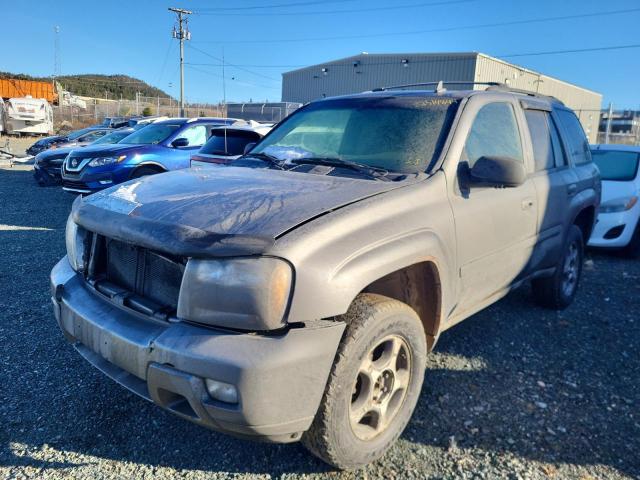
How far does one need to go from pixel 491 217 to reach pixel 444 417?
4.09 ft

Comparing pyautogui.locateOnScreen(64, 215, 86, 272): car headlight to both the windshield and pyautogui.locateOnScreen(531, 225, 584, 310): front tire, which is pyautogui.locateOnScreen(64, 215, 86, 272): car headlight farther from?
the windshield

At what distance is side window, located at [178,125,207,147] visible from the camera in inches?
366

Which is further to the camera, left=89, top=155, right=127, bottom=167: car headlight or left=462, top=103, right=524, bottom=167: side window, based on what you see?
left=89, top=155, right=127, bottom=167: car headlight

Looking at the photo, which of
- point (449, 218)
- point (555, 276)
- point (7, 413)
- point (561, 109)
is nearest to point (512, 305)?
point (555, 276)

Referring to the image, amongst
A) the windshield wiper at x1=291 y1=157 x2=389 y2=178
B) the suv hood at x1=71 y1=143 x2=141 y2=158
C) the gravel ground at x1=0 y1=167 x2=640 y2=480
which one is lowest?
the gravel ground at x1=0 y1=167 x2=640 y2=480

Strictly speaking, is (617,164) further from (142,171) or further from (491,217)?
(142,171)

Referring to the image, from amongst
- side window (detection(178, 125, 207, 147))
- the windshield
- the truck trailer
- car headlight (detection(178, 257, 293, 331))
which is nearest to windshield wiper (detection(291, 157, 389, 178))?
car headlight (detection(178, 257, 293, 331))

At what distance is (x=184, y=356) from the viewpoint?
195cm

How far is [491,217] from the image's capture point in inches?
123

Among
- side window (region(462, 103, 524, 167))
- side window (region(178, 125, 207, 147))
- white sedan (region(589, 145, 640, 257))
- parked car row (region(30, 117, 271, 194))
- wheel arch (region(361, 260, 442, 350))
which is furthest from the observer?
side window (region(178, 125, 207, 147))

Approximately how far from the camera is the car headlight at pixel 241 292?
6.38ft

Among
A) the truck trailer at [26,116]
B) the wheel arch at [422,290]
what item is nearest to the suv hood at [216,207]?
the wheel arch at [422,290]

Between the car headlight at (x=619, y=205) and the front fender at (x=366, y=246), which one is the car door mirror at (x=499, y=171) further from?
the car headlight at (x=619, y=205)

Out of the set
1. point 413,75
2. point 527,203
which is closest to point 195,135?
point 527,203
